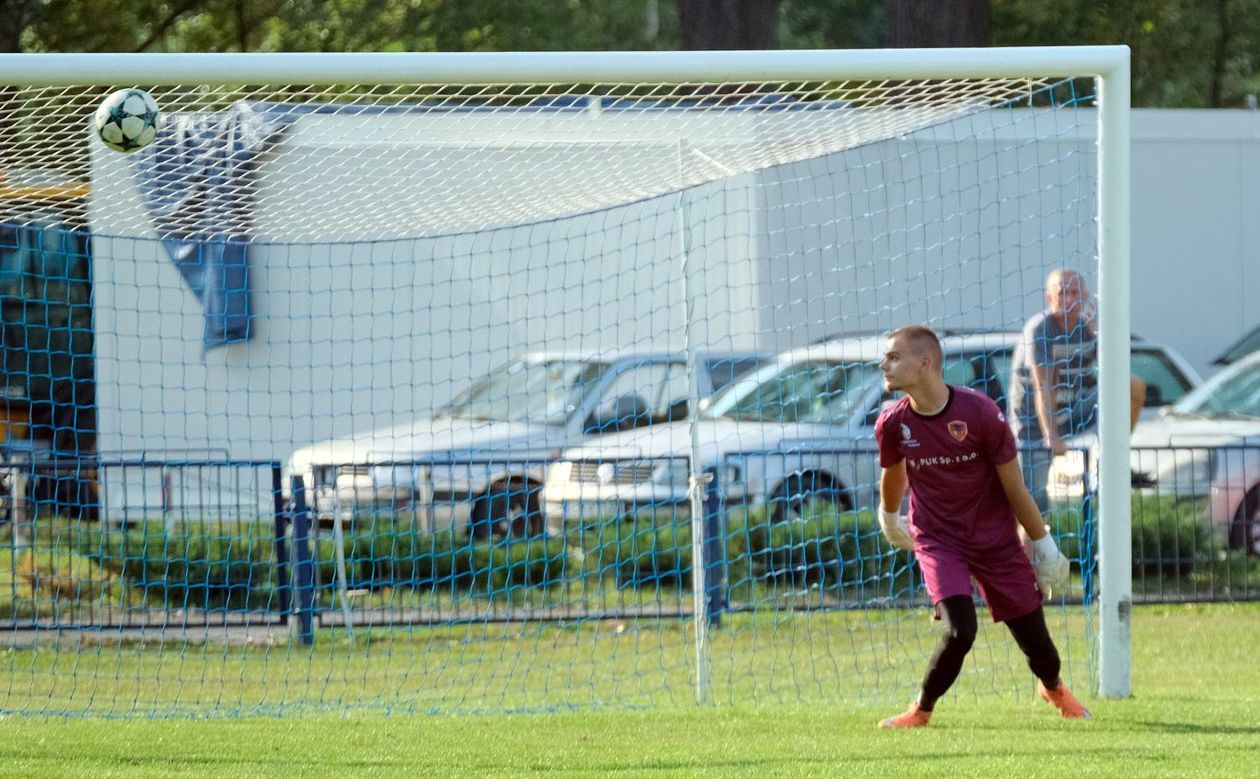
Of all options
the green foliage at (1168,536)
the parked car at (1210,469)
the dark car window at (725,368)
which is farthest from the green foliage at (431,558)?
the green foliage at (1168,536)

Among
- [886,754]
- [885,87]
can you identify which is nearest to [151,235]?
[885,87]

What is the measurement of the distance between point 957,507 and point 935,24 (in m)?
13.6

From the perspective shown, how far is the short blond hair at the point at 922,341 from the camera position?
230 inches

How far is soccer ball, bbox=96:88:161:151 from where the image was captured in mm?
6105

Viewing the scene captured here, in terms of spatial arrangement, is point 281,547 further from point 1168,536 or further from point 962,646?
point 1168,536

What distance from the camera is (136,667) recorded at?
8719 millimetres

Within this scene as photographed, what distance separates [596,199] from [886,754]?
3.84 metres

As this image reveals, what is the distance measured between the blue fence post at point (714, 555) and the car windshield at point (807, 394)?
1.79 metres

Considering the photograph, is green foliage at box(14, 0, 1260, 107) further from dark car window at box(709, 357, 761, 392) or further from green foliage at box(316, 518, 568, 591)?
green foliage at box(316, 518, 568, 591)

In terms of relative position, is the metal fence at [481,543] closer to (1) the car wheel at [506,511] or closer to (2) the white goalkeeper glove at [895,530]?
(1) the car wheel at [506,511]

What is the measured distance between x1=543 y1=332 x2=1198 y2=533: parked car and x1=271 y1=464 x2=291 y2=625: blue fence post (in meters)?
1.64

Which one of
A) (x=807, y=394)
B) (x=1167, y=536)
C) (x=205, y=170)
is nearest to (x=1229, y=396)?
(x=1167, y=536)

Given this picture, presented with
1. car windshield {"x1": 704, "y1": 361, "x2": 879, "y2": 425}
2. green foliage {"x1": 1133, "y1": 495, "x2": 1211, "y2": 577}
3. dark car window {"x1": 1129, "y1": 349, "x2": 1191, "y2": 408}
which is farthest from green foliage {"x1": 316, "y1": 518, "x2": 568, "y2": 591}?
dark car window {"x1": 1129, "y1": 349, "x2": 1191, "y2": 408}

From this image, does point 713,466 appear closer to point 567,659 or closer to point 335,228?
point 567,659
